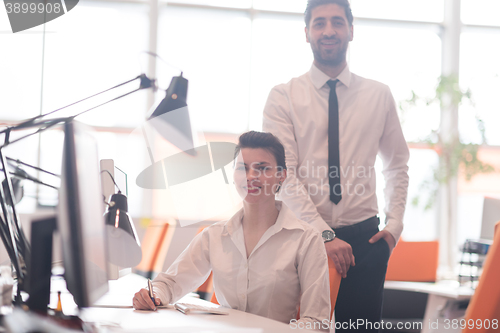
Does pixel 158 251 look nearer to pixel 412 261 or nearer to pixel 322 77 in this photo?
pixel 322 77

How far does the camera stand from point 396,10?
587cm

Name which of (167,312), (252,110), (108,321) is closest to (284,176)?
(167,312)

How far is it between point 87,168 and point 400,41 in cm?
573

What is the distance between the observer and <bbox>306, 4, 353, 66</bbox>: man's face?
74.3 inches

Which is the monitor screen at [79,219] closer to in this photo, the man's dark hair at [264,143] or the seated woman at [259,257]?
the seated woman at [259,257]

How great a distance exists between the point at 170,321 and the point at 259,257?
50cm

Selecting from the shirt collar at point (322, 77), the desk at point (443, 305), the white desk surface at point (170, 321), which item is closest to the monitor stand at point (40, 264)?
the white desk surface at point (170, 321)

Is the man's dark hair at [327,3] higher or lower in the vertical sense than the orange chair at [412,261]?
higher

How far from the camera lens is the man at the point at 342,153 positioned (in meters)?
1.81

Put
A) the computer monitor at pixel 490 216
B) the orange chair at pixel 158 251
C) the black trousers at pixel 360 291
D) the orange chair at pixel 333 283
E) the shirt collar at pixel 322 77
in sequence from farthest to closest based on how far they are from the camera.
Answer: the orange chair at pixel 158 251
the computer monitor at pixel 490 216
the shirt collar at pixel 322 77
the black trousers at pixel 360 291
the orange chair at pixel 333 283

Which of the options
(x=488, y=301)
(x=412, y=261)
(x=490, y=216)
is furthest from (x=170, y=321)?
(x=412, y=261)

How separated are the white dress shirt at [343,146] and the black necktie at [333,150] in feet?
0.07

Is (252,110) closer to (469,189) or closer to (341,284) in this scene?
(469,189)

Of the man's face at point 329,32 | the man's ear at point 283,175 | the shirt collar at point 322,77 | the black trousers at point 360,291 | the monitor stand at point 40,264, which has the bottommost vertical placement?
the black trousers at point 360,291
